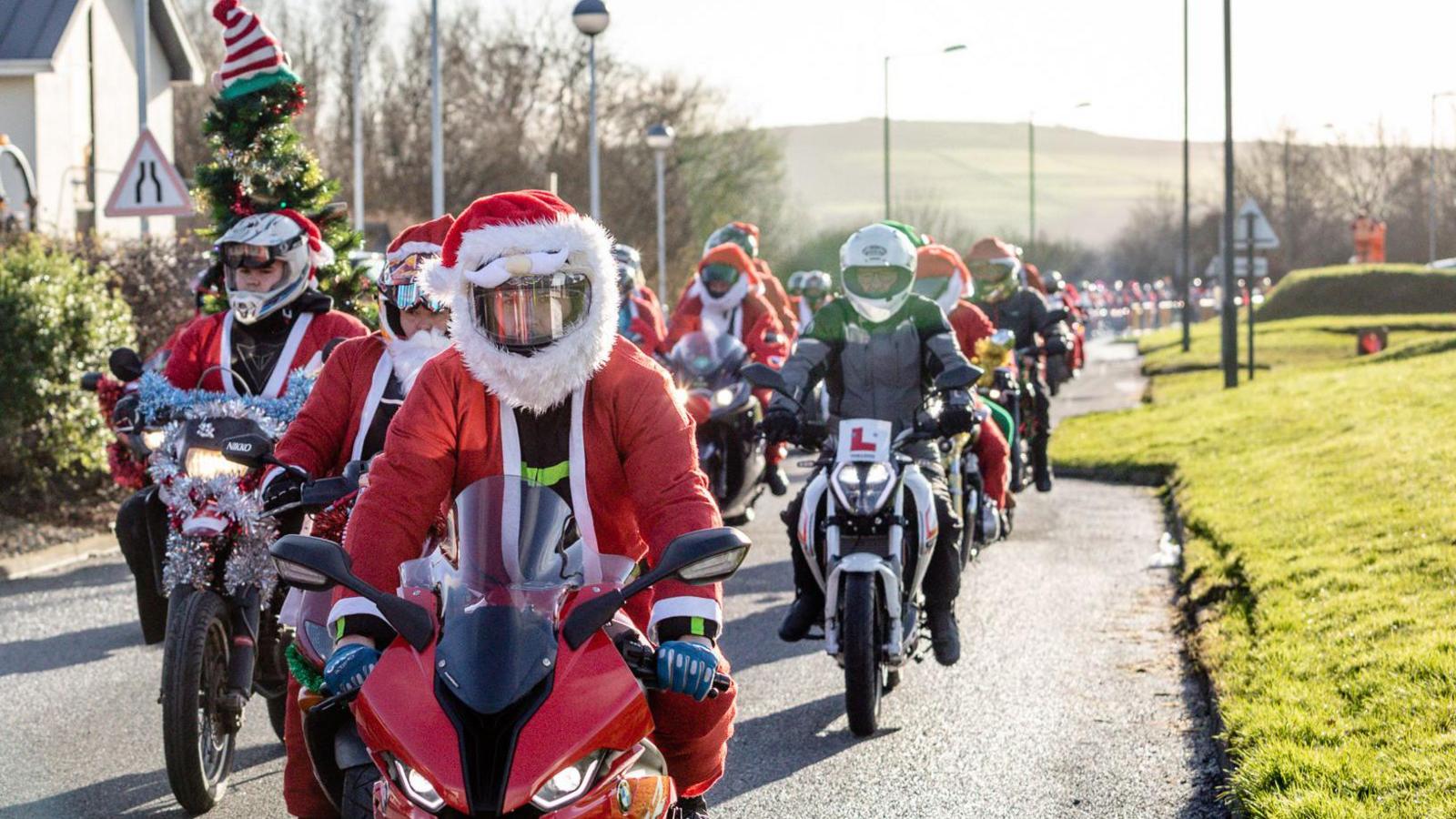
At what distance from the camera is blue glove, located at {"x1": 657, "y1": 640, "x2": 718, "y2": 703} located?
12.1ft

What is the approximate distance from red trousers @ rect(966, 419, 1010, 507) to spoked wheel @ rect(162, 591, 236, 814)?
5.07 meters

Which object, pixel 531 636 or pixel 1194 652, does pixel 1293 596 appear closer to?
pixel 1194 652

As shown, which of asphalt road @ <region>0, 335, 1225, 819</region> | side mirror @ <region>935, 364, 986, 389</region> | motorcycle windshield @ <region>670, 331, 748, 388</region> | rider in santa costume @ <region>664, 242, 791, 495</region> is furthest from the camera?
rider in santa costume @ <region>664, 242, 791, 495</region>

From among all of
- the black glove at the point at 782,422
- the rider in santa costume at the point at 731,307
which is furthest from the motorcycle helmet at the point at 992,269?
the black glove at the point at 782,422

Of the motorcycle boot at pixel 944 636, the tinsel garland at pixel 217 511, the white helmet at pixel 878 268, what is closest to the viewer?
the tinsel garland at pixel 217 511

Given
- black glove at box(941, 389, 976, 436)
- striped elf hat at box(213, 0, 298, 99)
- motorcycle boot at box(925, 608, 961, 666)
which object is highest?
striped elf hat at box(213, 0, 298, 99)

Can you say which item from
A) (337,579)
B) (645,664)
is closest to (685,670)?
(645,664)

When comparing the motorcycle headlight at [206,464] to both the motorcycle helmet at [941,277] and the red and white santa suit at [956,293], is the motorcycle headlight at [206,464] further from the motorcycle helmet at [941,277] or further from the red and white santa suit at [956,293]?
the motorcycle helmet at [941,277]

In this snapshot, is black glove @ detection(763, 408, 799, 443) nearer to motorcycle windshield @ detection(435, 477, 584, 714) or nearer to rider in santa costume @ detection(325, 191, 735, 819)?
rider in santa costume @ detection(325, 191, 735, 819)

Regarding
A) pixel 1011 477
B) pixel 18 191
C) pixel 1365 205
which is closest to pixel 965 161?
pixel 1365 205

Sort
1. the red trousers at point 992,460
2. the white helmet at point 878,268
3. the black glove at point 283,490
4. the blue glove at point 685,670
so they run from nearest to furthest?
1. the blue glove at point 685,670
2. the black glove at point 283,490
3. the white helmet at point 878,268
4. the red trousers at point 992,460

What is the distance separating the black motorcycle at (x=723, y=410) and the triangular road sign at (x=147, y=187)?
4780mm

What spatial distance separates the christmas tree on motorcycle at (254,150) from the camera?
10453 mm

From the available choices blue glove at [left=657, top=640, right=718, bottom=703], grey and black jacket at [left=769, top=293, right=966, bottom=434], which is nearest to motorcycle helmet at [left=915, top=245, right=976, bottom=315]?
grey and black jacket at [left=769, top=293, right=966, bottom=434]
